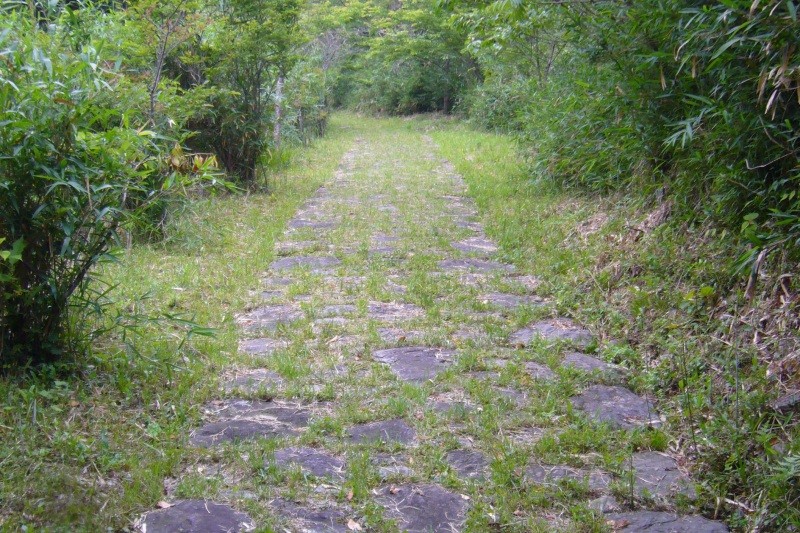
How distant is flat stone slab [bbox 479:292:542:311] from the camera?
5277 mm

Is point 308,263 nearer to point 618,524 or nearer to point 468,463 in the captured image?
point 468,463

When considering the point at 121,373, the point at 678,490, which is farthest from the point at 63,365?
the point at 678,490

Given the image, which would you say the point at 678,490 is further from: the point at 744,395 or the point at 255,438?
the point at 255,438

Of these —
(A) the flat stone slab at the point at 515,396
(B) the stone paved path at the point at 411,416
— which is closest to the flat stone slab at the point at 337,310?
(B) the stone paved path at the point at 411,416

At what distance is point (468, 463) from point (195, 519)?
116 centimetres

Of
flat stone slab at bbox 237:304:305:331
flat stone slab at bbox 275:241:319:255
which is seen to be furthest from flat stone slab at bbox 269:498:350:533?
flat stone slab at bbox 275:241:319:255

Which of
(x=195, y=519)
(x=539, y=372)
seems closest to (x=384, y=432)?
(x=195, y=519)

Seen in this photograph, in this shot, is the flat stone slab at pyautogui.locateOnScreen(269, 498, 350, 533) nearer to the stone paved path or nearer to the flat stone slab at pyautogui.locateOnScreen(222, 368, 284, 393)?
the stone paved path

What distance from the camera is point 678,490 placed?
9.77ft

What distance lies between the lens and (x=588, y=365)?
4246 millimetres

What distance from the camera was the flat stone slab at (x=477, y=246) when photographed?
686 cm

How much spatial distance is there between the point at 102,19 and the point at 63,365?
16.1ft

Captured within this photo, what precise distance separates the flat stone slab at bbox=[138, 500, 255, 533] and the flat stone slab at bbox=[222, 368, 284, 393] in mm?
1074

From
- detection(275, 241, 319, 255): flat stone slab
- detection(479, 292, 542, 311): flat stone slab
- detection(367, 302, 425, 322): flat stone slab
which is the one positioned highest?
detection(275, 241, 319, 255): flat stone slab
